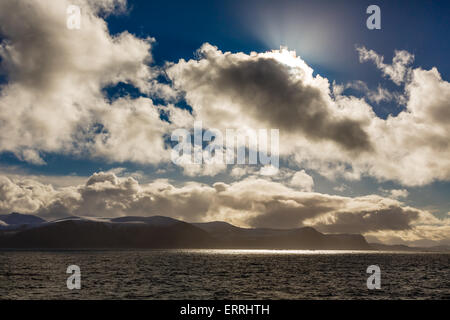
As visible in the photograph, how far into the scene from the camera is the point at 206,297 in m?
51.1

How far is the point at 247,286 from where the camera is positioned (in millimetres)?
63875
